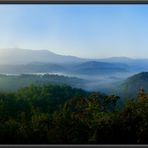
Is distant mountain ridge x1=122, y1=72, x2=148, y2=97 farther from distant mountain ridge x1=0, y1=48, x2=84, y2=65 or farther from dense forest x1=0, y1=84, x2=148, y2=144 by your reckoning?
distant mountain ridge x1=0, y1=48, x2=84, y2=65

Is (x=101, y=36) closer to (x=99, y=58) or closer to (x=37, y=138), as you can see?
(x=99, y=58)

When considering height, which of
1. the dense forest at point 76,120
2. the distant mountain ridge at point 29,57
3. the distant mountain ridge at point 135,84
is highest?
the distant mountain ridge at point 29,57

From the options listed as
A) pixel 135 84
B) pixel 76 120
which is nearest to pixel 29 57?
pixel 76 120

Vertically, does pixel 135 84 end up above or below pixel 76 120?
above

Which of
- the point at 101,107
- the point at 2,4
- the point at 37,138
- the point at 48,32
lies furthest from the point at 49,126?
the point at 2,4

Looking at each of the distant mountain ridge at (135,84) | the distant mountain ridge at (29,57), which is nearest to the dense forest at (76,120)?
the distant mountain ridge at (135,84)

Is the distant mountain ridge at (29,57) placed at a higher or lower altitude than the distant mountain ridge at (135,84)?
higher

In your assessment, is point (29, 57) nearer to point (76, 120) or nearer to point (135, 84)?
point (76, 120)

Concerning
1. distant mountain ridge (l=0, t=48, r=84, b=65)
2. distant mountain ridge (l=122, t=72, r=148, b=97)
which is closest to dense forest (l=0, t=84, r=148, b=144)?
distant mountain ridge (l=122, t=72, r=148, b=97)

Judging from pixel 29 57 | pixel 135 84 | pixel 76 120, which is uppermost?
pixel 29 57

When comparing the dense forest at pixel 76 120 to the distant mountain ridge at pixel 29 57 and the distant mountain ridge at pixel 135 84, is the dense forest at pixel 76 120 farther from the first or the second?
the distant mountain ridge at pixel 29 57
